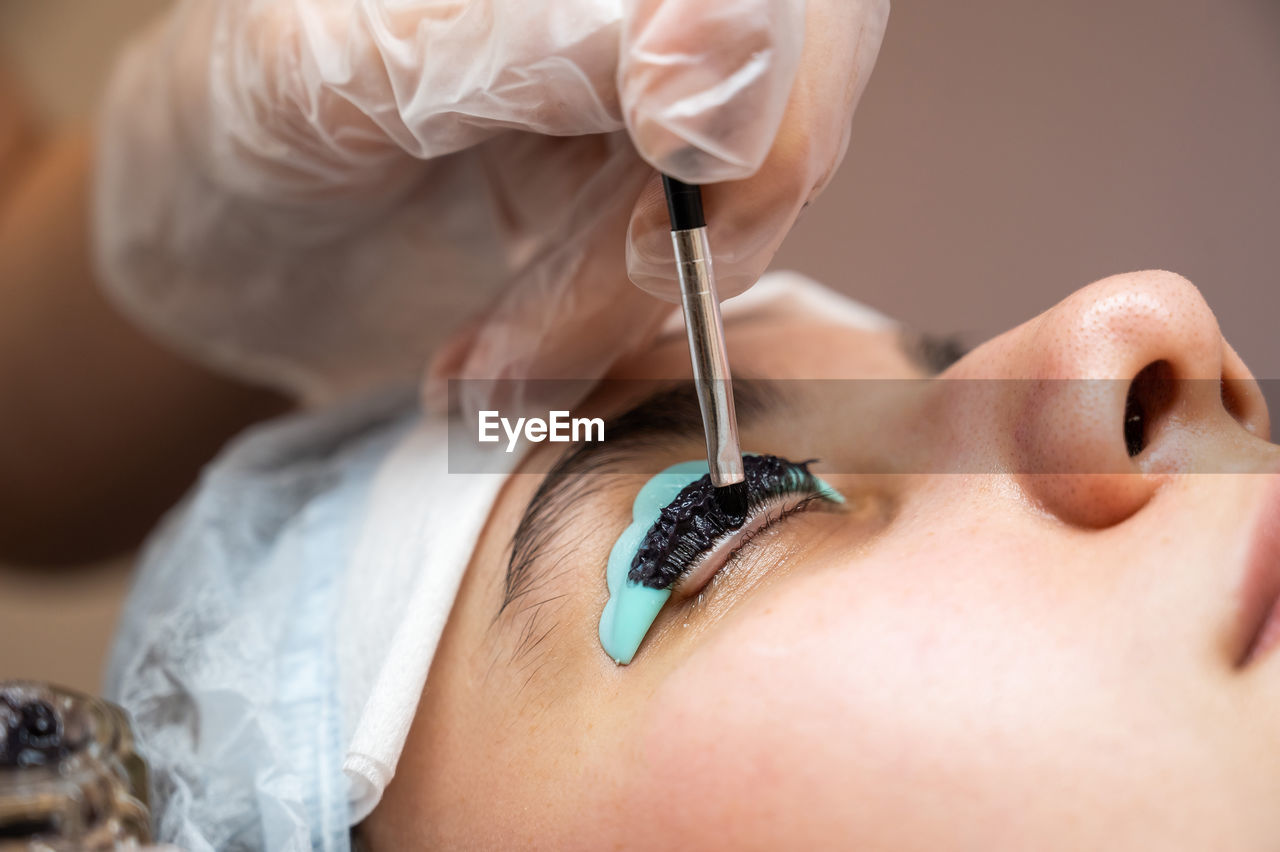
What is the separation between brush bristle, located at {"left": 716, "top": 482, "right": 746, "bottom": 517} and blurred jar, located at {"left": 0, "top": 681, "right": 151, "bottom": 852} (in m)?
0.47

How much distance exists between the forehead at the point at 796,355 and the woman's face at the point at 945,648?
7cm

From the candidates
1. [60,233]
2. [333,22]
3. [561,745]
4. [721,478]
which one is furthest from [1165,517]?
[60,233]

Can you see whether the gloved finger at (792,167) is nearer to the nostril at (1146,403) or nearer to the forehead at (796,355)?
the forehead at (796,355)

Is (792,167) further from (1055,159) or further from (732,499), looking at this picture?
(1055,159)

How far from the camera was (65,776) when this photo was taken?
575mm

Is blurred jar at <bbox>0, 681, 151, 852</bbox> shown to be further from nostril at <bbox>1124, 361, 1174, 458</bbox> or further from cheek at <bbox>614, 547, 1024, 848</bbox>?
nostril at <bbox>1124, 361, 1174, 458</bbox>

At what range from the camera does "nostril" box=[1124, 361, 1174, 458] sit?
62 cm

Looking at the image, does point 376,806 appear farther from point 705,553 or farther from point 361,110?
point 361,110

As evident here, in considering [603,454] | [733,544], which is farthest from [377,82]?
[733,544]

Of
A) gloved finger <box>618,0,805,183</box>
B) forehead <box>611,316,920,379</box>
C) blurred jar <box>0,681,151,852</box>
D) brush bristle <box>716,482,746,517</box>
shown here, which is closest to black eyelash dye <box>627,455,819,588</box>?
brush bristle <box>716,482,746,517</box>

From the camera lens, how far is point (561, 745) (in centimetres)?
61

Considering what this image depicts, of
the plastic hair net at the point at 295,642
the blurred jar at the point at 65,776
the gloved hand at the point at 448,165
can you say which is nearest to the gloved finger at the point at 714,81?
the gloved hand at the point at 448,165

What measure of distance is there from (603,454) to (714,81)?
30cm

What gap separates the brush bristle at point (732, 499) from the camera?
64 centimetres
